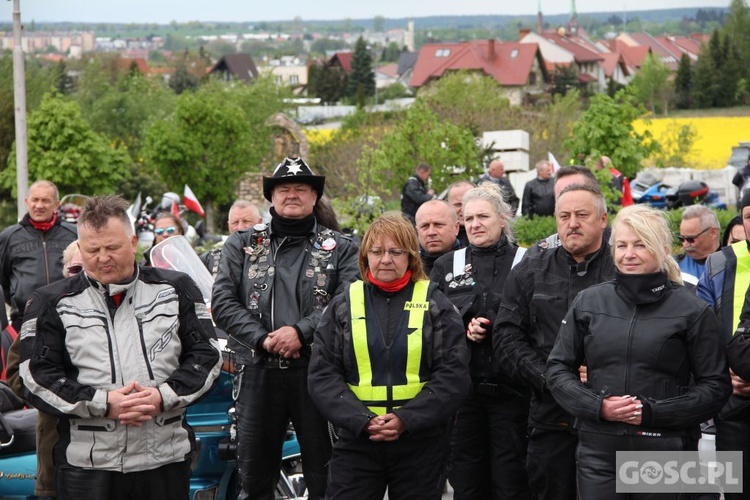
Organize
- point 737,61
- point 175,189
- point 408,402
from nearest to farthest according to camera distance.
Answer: point 408,402
point 175,189
point 737,61

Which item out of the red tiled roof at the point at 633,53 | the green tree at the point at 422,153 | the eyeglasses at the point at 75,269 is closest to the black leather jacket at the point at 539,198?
the green tree at the point at 422,153

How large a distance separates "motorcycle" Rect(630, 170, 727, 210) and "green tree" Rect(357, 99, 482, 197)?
260 inches

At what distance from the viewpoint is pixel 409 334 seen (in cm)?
554

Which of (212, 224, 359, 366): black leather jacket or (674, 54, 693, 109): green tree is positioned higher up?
(674, 54, 693, 109): green tree

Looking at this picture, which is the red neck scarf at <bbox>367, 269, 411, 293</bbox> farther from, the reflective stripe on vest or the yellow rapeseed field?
the yellow rapeseed field

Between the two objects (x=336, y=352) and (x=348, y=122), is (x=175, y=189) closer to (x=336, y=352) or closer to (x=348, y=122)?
(x=348, y=122)

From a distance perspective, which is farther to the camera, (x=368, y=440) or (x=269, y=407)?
(x=269, y=407)

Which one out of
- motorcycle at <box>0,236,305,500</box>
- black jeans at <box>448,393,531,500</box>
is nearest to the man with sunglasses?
black jeans at <box>448,393,531,500</box>

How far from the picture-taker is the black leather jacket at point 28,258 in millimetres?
9531

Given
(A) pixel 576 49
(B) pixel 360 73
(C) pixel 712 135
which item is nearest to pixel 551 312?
(C) pixel 712 135

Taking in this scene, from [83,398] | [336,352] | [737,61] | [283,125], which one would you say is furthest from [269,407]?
[737,61]

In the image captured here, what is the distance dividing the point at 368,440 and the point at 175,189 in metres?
32.3

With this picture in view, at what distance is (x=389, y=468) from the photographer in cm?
557

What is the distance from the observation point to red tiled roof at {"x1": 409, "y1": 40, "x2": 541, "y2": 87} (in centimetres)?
9531
